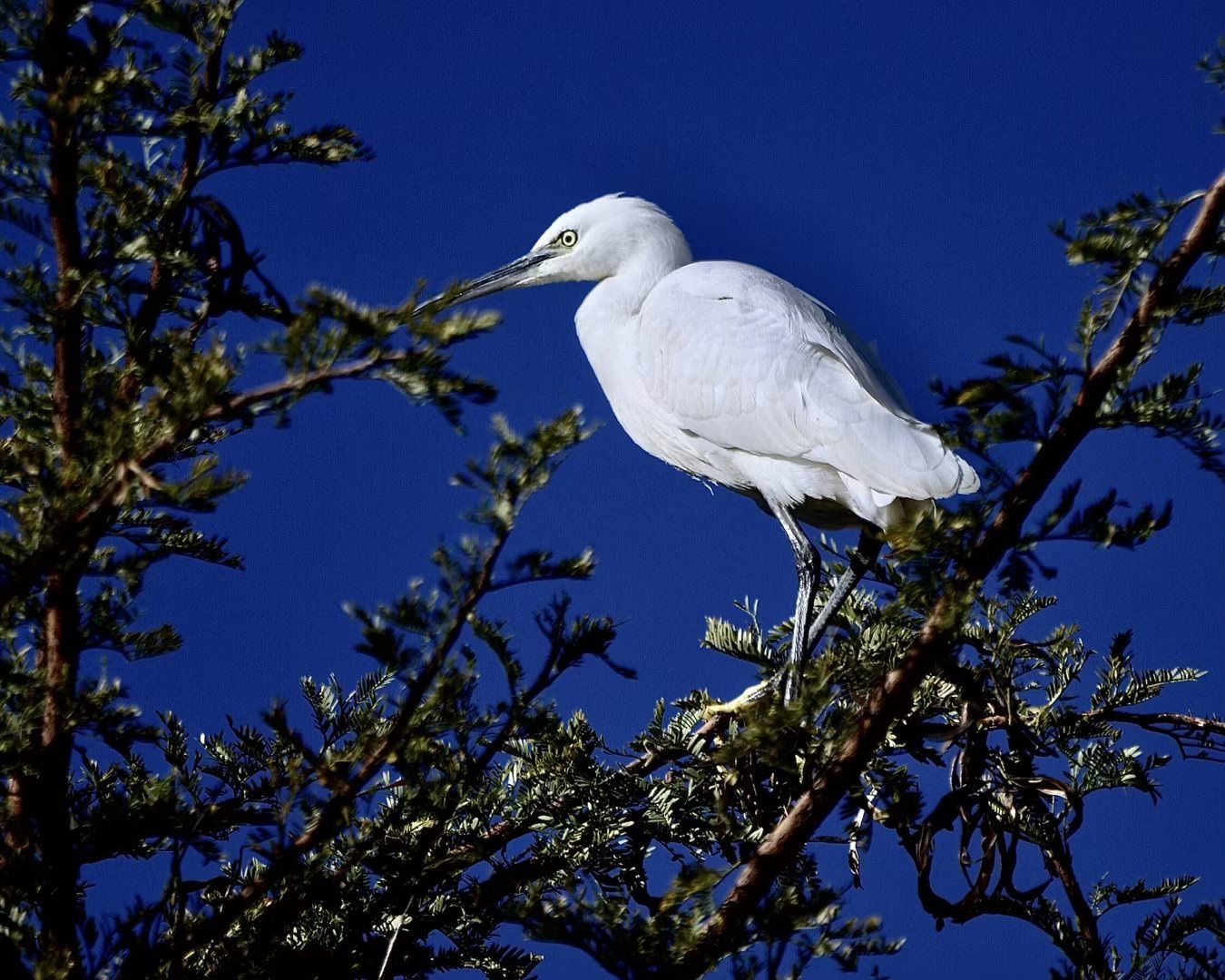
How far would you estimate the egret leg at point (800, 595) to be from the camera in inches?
102

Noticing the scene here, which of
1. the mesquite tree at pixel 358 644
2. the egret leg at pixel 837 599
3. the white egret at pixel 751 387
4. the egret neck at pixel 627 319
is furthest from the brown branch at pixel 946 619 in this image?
the egret neck at pixel 627 319

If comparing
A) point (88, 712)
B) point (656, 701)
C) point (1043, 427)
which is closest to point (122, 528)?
point (88, 712)

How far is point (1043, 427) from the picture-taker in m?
1.50

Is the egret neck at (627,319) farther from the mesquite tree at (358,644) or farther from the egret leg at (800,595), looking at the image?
the mesquite tree at (358,644)

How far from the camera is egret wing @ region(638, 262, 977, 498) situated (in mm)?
2695

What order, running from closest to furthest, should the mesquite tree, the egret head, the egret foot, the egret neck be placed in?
the mesquite tree
the egret foot
the egret neck
the egret head

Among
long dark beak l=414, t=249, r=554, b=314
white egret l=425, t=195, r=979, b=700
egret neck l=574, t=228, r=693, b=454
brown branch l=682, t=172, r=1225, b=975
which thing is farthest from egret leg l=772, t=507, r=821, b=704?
long dark beak l=414, t=249, r=554, b=314

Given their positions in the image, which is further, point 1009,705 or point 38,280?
point 1009,705

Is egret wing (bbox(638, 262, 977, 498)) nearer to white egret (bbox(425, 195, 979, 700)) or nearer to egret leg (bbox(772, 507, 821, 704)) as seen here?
white egret (bbox(425, 195, 979, 700))

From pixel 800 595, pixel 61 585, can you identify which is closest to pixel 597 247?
pixel 800 595

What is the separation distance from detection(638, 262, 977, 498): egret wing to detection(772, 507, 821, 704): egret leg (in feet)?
0.69

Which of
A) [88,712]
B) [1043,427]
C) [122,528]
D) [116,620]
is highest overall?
[1043,427]

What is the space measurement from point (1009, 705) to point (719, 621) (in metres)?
0.53

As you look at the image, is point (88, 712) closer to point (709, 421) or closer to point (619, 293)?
point (709, 421)
